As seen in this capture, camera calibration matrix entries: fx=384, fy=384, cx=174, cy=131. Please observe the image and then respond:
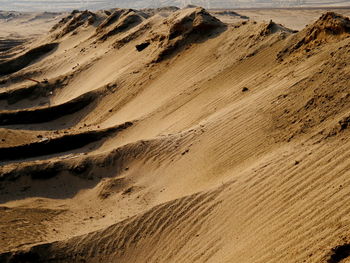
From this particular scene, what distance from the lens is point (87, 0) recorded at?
92438 mm

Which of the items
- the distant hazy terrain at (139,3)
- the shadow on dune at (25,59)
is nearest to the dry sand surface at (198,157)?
the shadow on dune at (25,59)

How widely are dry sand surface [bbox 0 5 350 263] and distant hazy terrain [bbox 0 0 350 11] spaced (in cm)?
5332

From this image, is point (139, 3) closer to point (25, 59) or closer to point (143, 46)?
point (25, 59)

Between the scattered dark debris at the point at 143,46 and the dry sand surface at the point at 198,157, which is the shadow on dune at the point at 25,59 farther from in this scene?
the dry sand surface at the point at 198,157

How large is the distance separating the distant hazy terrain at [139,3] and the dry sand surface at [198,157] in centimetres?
5332

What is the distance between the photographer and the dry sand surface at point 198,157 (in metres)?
6.59

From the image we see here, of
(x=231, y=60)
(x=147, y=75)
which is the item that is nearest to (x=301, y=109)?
(x=231, y=60)

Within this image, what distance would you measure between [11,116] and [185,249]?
11.0 metres

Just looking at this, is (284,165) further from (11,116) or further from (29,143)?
(11,116)

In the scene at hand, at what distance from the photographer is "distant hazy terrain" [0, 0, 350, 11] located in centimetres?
6506

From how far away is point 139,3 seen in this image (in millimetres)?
83000

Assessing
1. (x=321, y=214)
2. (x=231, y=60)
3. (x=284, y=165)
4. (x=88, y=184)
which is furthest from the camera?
(x=231, y=60)

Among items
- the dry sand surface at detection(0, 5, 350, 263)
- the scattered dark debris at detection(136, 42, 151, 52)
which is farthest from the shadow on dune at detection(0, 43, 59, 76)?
the dry sand surface at detection(0, 5, 350, 263)

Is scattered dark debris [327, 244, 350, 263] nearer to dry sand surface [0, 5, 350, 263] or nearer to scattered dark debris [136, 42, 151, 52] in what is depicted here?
dry sand surface [0, 5, 350, 263]
